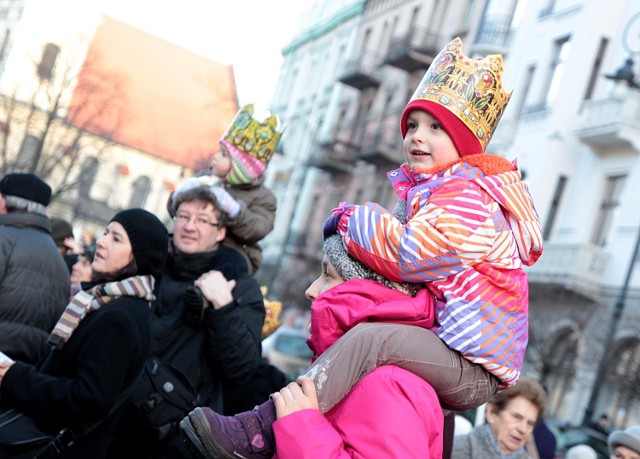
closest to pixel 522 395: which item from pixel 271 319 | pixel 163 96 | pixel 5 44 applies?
pixel 271 319

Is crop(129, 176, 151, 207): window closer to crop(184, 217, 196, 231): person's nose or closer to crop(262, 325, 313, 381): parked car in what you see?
crop(262, 325, 313, 381): parked car

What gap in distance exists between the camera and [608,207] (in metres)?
29.9

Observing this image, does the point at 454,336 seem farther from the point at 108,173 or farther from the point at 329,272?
the point at 108,173

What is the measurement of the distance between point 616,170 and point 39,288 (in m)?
25.0

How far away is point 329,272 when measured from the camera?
151 inches

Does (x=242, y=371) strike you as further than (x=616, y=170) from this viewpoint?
No

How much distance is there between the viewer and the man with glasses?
6.27m

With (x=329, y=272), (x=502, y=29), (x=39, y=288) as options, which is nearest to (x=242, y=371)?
(x=39, y=288)

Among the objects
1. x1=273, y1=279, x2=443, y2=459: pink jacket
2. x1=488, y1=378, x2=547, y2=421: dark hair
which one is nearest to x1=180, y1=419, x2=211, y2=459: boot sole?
x1=273, y1=279, x2=443, y2=459: pink jacket

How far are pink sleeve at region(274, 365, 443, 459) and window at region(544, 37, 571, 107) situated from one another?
2958 centimetres

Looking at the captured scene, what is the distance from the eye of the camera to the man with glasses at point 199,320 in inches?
247

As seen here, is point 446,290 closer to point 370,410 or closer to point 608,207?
point 370,410

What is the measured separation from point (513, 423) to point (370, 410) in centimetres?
416

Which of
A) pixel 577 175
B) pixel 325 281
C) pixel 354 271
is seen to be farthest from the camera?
pixel 577 175
